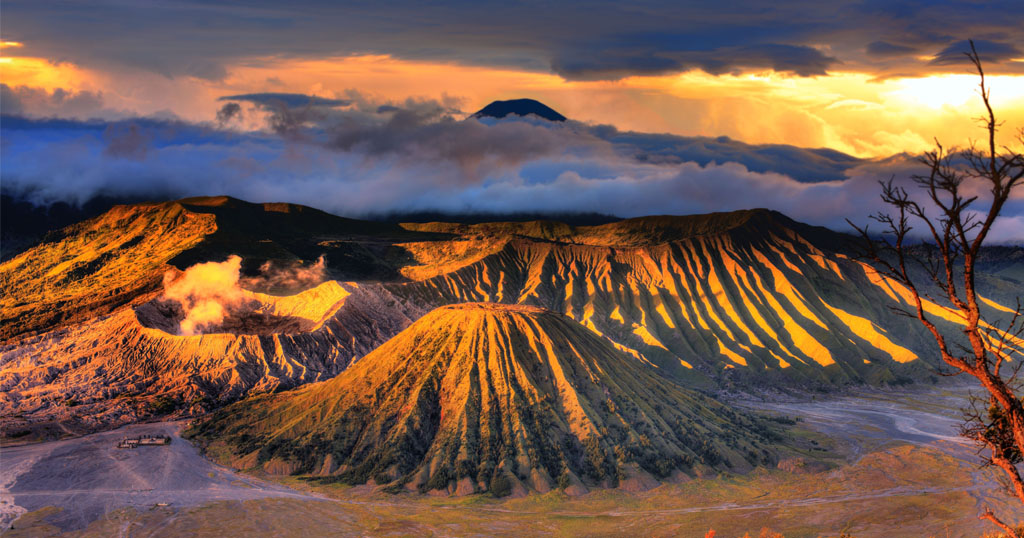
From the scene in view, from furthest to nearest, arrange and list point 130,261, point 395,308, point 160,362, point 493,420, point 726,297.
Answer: point 130,261 → point 726,297 → point 395,308 → point 160,362 → point 493,420

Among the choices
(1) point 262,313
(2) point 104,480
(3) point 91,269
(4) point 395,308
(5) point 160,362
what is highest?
(3) point 91,269

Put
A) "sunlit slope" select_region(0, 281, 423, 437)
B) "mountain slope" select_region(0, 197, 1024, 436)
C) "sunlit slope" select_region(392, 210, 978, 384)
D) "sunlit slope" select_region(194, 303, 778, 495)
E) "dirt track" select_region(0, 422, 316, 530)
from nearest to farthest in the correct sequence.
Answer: "dirt track" select_region(0, 422, 316, 530) → "sunlit slope" select_region(194, 303, 778, 495) → "sunlit slope" select_region(0, 281, 423, 437) → "mountain slope" select_region(0, 197, 1024, 436) → "sunlit slope" select_region(392, 210, 978, 384)

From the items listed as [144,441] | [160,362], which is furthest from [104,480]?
[160,362]

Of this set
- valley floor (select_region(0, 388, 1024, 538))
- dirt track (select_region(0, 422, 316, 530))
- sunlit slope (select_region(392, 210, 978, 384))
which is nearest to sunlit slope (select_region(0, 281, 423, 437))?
dirt track (select_region(0, 422, 316, 530))

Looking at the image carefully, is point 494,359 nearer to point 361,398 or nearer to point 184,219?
point 361,398

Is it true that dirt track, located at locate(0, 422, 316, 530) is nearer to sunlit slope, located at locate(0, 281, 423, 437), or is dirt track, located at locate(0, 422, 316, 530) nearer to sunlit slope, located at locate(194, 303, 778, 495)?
sunlit slope, located at locate(194, 303, 778, 495)

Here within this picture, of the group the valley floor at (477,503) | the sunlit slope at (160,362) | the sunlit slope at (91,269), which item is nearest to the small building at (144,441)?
the valley floor at (477,503)

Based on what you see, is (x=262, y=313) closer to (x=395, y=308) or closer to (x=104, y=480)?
(x=395, y=308)

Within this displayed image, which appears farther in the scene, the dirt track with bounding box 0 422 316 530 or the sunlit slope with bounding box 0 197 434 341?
the sunlit slope with bounding box 0 197 434 341

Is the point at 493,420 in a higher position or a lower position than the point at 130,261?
lower
